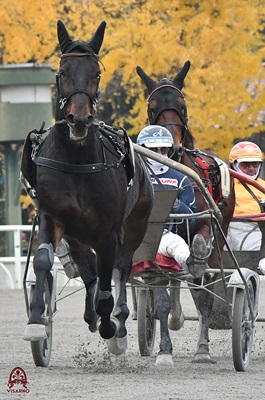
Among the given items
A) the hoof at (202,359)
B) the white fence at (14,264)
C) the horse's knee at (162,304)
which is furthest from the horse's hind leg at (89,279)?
the white fence at (14,264)

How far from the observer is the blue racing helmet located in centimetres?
984

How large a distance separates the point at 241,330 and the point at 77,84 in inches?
83.7

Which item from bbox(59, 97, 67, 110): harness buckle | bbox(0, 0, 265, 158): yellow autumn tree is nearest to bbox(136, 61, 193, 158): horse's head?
bbox(59, 97, 67, 110): harness buckle

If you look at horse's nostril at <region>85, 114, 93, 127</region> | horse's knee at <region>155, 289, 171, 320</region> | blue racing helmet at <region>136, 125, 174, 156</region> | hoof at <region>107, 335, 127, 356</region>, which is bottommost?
hoof at <region>107, 335, 127, 356</region>

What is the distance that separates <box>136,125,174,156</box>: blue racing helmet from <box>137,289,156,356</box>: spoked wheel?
47.1 inches

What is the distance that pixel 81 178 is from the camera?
850 centimetres

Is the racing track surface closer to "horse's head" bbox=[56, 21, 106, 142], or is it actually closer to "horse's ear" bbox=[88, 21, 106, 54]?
"horse's head" bbox=[56, 21, 106, 142]

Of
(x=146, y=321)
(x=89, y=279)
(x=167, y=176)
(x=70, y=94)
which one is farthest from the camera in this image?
(x=146, y=321)

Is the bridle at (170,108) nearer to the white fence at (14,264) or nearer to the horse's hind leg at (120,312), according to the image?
the horse's hind leg at (120,312)

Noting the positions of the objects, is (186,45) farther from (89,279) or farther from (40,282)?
(40,282)

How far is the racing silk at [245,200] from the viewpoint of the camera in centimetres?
1119

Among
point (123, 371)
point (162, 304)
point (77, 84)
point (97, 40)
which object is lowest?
point (123, 371)

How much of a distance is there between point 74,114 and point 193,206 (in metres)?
2.18

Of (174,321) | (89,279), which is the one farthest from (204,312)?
(89,279)
